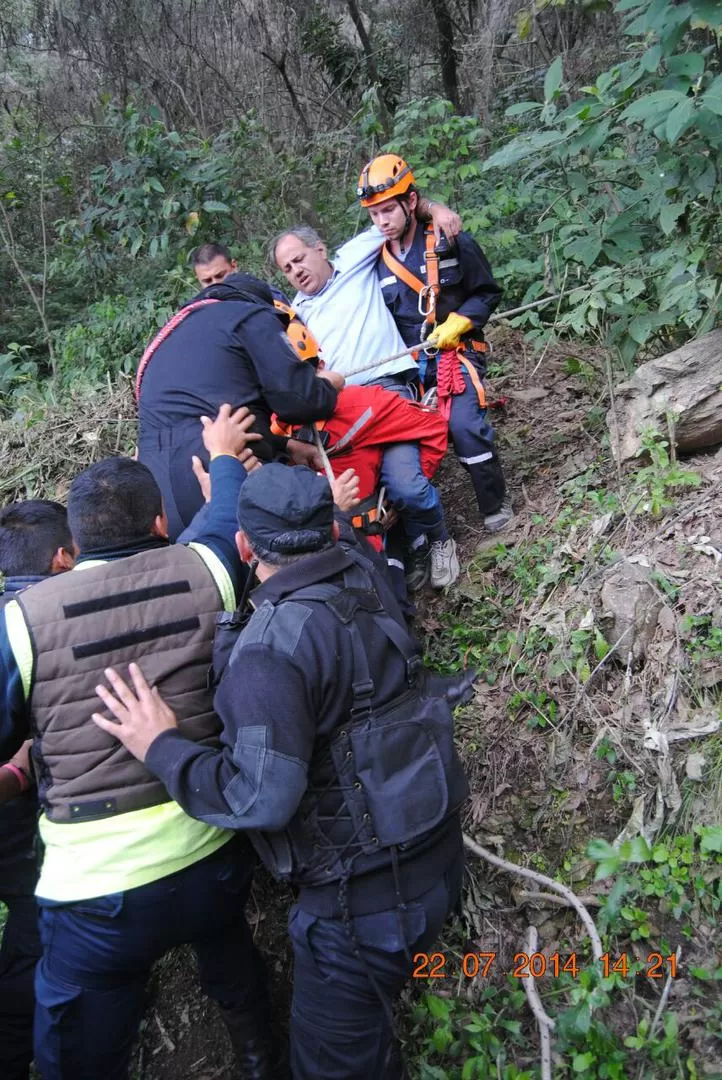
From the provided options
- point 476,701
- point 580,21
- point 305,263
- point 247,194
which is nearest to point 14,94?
point 247,194

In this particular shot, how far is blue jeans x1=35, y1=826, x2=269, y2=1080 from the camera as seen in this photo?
2207mm

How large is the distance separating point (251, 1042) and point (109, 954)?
886mm

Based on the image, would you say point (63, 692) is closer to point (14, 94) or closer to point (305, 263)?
point (305, 263)

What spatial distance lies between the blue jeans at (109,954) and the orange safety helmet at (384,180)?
3.17 meters

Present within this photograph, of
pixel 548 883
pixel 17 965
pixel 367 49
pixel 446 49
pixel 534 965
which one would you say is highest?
pixel 367 49

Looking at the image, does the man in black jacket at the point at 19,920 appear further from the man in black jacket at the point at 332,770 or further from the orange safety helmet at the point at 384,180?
the orange safety helmet at the point at 384,180

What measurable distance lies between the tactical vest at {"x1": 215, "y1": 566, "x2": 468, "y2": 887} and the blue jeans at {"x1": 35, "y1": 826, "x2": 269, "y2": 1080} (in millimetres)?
266

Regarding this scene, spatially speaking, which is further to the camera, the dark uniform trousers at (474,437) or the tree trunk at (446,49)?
the tree trunk at (446,49)

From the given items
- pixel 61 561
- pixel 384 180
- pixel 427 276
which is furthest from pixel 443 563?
pixel 61 561

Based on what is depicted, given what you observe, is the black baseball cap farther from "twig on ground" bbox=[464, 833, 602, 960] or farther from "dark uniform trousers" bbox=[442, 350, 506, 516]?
"dark uniform trousers" bbox=[442, 350, 506, 516]

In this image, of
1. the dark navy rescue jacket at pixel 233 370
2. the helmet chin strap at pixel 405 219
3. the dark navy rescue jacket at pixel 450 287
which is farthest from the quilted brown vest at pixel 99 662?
the helmet chin strap at pixel 405 219

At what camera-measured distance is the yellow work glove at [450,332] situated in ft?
13.7

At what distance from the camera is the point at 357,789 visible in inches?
84.4

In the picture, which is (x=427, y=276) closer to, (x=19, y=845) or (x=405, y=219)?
(x=405, y=219)
